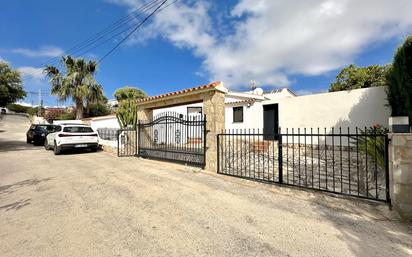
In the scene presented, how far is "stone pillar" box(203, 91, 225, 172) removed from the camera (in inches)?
280

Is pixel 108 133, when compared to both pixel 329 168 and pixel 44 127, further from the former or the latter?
pixel 329 168

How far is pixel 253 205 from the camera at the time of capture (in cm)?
453

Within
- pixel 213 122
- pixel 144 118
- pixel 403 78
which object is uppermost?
pixel 403 78

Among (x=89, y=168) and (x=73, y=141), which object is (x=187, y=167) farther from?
(x=73, y=141)

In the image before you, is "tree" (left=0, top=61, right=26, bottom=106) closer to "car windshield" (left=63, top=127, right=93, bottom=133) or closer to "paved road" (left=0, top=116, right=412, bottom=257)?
"car windshield" (left=63, top=127, right=93, bottom=133)

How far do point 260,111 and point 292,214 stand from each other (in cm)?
1227

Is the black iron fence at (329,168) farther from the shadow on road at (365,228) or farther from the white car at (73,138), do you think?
the white car at (73,138)

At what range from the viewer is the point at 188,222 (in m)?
3.74

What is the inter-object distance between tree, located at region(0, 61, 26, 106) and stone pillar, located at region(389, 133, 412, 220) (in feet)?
60.3

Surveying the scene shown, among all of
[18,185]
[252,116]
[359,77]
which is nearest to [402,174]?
[18,185]

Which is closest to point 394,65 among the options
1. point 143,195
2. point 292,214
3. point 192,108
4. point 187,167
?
point 292,214

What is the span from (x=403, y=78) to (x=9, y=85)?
66.3 ft

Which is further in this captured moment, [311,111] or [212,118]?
[311,111]

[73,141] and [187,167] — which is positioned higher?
[73,141]
